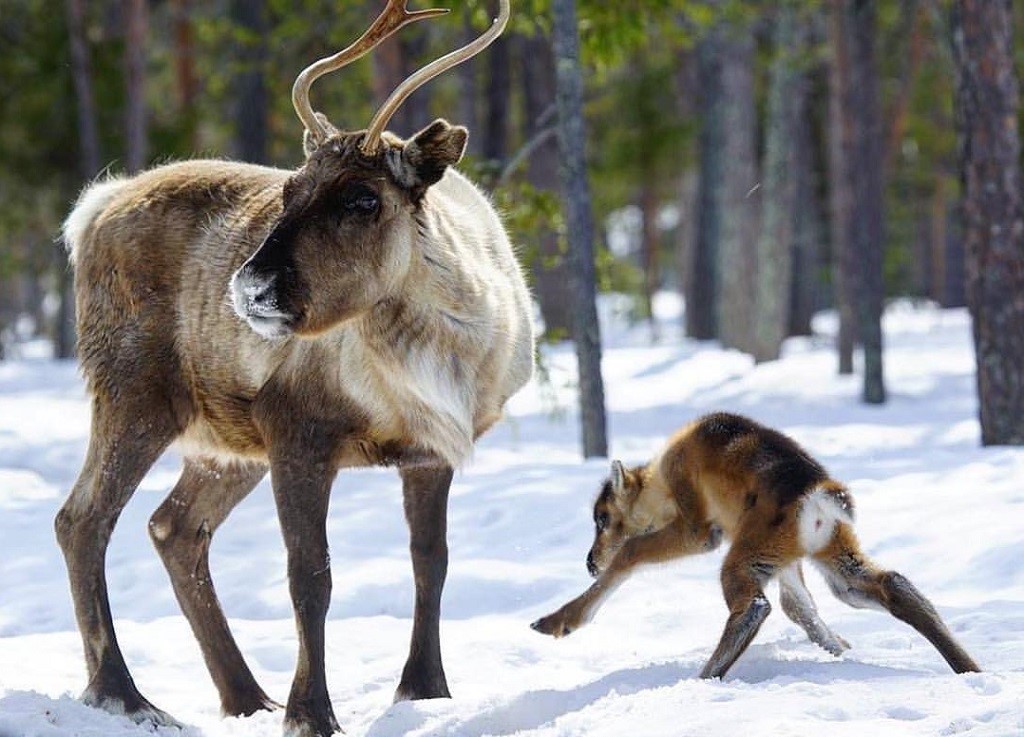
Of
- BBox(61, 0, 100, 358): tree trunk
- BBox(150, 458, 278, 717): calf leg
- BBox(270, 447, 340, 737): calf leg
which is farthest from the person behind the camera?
BBox(61, 0, 100, 358): tree trunk

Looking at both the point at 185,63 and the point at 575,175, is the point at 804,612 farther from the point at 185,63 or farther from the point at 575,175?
the point at 185,63

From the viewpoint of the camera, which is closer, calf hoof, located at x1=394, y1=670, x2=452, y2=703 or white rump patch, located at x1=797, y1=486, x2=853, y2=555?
white rump patch, located at x1=797, y1=486, x2=853, y2=555

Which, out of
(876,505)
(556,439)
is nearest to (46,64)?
(556,439)

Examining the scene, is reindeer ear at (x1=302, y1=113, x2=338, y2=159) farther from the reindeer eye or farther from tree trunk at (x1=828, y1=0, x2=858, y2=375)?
tree trunk at (x1=828, y1=0, x2=858, y2=375)

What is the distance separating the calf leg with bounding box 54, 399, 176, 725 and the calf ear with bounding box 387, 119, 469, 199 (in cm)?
147

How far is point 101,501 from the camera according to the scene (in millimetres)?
6078

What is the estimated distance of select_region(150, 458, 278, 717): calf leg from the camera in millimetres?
6090

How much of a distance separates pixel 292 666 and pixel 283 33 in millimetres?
10971

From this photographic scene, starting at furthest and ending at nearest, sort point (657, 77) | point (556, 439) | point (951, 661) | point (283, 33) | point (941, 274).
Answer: point (941, 274)
point (657, 77)
point (283, 33)
point (556, 439)
point (951, 661)

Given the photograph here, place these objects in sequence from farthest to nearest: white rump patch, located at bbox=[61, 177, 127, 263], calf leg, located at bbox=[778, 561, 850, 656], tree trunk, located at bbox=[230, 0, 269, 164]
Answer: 1. tree trunk, located at bbox=[230, 0, 269, 164]
2. white rump patch, located at bbox=[61, 177, 127, 263]
3. calf leg, located at bbox=[778, 561, 850, 656]

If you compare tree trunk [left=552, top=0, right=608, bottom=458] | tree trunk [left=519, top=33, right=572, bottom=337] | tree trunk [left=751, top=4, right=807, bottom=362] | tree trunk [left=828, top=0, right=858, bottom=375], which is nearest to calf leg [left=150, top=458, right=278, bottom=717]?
tree trunk [left=552, top=0, right=608, bottom=458]

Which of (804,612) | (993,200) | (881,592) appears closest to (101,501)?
(804,612)

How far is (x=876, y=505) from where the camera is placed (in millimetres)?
8422

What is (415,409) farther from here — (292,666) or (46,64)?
(46,64)
